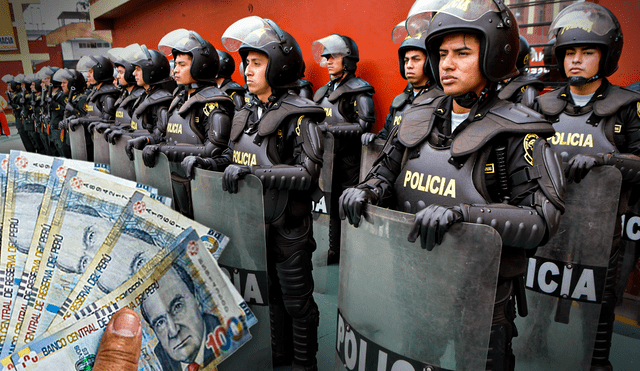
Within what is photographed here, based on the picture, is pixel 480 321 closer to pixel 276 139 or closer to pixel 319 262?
pixel 276 139

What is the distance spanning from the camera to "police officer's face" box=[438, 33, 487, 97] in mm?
1484

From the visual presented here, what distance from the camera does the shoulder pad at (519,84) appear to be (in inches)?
133

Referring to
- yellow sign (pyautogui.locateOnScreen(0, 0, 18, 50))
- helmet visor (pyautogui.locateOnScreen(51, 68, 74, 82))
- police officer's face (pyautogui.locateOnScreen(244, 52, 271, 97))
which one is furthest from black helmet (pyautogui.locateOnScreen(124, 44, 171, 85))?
yellow sign (pyautogui.locateOnScreen(0, 0, 18, 50))

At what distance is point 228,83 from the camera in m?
→ 5.66

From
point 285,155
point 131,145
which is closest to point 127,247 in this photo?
point 285,155

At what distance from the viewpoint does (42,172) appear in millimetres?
1558

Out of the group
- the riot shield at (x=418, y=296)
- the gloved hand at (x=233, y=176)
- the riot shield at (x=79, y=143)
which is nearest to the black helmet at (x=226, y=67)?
the riot shield at (x=79, y=143)

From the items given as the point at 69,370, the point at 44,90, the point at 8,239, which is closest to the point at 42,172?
the point at 8,239

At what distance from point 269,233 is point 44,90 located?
32.7 ft

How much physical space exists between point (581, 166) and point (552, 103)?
2.79 ft

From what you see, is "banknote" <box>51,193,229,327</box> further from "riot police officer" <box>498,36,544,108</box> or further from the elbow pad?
"riot police officer" <box>498,36,544,108</box>

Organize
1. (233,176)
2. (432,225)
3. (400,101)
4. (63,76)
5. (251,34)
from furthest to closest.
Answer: (63,76), (400,101), (251,34), (233,176), (432,225)

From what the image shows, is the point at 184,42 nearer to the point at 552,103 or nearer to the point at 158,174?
the point at 158,174

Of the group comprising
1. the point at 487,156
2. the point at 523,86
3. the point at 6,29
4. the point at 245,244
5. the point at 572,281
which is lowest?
the point at 572,281
